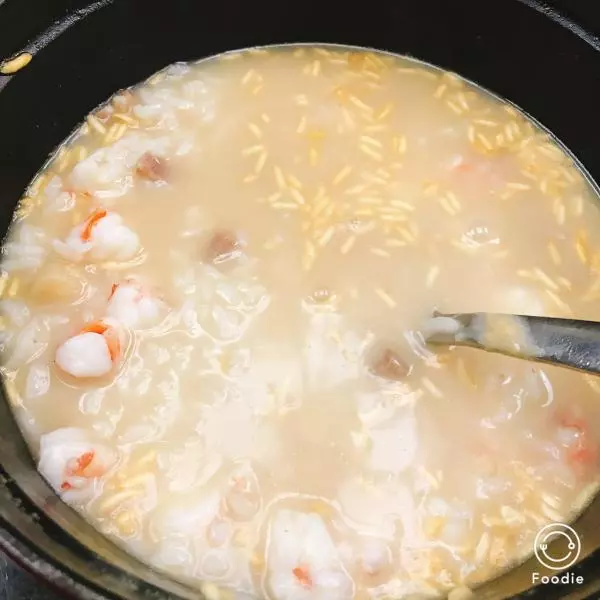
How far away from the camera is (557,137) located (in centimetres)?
230

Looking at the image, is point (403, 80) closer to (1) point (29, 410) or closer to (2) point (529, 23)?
(2) point (529, 23)

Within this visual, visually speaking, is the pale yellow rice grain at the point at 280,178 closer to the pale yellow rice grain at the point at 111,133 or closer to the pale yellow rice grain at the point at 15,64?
the pale yellow rice grain at the point at 111,133

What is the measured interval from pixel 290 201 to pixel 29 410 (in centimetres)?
88

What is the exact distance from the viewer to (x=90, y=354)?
1781mm

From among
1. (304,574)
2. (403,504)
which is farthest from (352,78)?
(304,574)

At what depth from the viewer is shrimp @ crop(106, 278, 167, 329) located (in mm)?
1892

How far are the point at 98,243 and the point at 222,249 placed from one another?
0.32m

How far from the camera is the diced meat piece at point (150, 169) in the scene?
212cm

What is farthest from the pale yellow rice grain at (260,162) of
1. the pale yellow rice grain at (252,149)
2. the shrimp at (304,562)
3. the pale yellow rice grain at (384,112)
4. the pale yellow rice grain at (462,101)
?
the shrimp at (304,562)

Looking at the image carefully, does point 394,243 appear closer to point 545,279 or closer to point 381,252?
point 381,252

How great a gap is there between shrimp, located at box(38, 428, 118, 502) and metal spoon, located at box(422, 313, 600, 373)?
0.89m

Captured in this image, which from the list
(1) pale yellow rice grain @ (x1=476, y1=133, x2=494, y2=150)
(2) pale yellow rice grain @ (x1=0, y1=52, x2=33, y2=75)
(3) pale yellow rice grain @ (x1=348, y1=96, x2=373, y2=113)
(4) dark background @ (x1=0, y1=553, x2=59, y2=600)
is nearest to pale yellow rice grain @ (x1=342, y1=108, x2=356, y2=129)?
(3) pale yellow rice grain @ (x1=348, y1=96, x2=373, y2=113)

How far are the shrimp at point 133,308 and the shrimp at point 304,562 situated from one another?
0.58 m

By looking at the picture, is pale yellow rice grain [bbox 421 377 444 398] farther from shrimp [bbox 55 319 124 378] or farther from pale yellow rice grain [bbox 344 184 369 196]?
shrimp [bbox 55 319 124 378]
